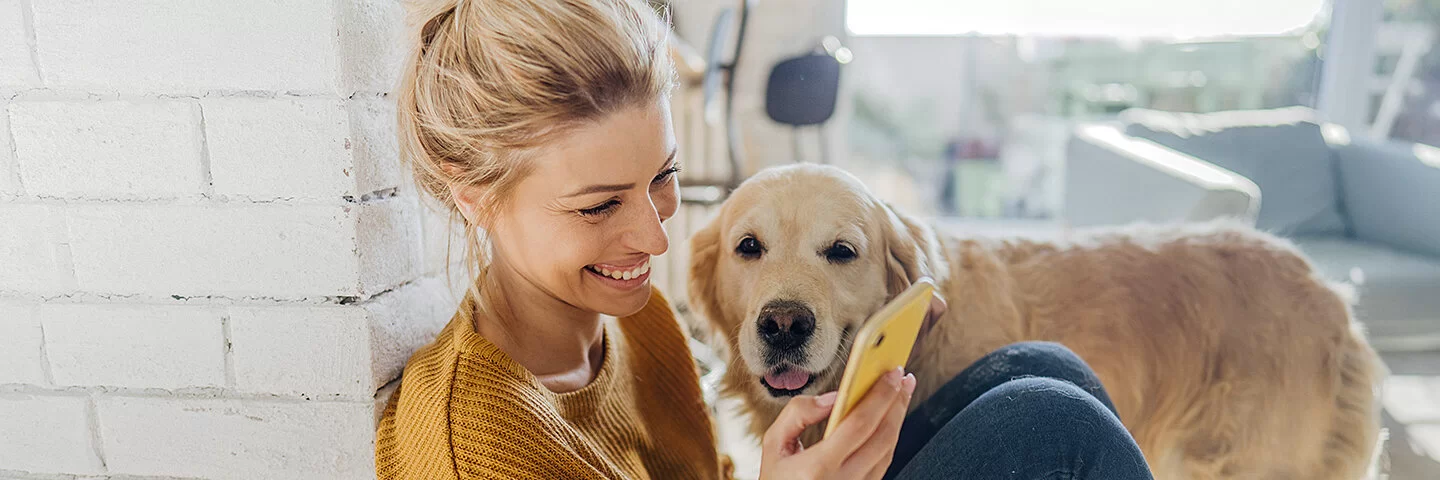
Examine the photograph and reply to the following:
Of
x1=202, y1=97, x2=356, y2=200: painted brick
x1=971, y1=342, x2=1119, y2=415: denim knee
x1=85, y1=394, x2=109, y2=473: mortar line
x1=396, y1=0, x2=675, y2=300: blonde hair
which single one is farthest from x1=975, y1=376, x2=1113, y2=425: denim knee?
x1=85, y1=394, x2=109, y2=473: mortar line

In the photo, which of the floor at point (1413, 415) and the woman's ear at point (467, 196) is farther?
the floor at point (1413, 415)

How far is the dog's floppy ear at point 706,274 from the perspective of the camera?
1417 millimetres

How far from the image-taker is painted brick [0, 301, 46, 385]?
912 millimetres

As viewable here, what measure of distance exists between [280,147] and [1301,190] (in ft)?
11.6

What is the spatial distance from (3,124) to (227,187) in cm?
23

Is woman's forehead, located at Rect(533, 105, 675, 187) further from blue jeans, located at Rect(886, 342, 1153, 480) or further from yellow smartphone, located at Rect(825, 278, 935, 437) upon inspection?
blue jeans, located at Rect(886, 342, 1153, 480)

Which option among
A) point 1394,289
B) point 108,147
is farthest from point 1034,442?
point 1394,289

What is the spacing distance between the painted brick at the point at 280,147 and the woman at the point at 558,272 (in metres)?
0.07

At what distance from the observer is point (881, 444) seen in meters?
0.80

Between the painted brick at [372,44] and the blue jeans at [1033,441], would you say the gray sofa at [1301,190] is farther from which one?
the painted brick at [372,44]

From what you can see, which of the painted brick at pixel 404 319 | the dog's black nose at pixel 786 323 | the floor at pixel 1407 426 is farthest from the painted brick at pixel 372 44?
the floor at pixel 1407 426

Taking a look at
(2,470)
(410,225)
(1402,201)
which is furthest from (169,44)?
(1402,201)

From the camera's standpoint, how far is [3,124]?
87 centimetres

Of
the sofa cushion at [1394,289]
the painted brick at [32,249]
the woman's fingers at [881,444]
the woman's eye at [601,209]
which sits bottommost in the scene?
the sofa cushion at [1394,289]
